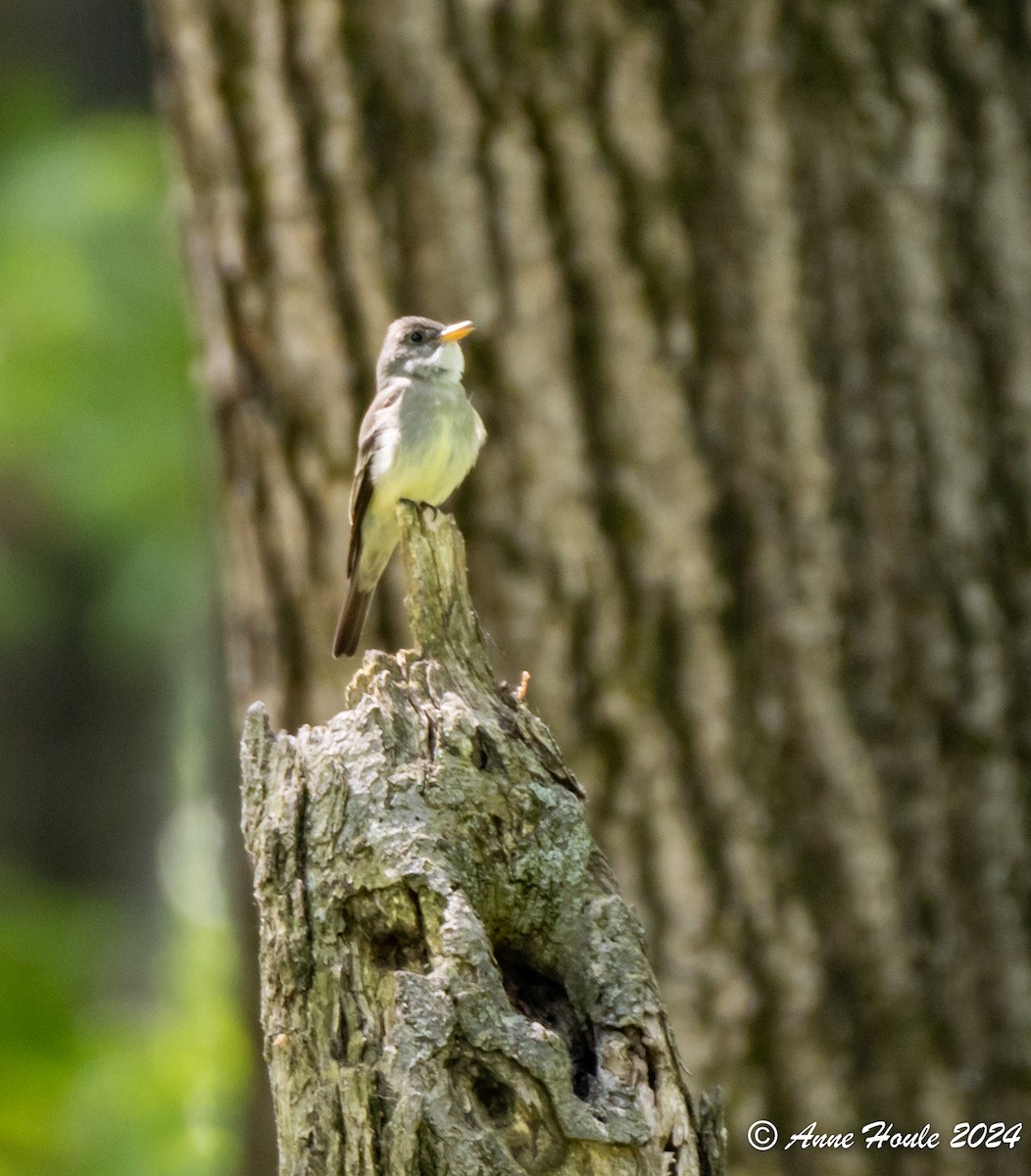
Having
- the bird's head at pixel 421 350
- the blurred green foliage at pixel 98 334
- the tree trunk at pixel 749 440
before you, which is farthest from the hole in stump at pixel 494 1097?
the blurred green foliage at pixel 98 334

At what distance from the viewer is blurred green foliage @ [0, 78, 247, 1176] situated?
6809 millimetres

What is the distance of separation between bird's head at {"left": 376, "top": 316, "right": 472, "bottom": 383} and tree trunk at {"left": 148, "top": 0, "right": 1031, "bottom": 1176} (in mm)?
58

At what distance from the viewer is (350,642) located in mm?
4395

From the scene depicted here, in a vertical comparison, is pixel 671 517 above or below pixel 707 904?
above

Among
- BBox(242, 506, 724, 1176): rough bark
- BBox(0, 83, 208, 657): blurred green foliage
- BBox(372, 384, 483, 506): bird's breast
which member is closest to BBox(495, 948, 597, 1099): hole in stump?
BBox(242, 506, 724, 1176): rough bark

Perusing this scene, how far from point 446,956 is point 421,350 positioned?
102 inches

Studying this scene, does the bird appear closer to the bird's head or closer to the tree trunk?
the bird's head

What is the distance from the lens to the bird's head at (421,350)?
4.30m

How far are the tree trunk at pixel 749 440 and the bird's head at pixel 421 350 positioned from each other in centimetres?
6

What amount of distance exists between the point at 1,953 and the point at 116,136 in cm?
360

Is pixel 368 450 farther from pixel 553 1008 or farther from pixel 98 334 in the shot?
pixel 98 334

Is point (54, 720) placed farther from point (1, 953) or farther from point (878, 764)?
point (878, 764)

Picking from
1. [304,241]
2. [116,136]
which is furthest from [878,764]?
[116,136]

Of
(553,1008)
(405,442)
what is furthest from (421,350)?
(553,1008)
